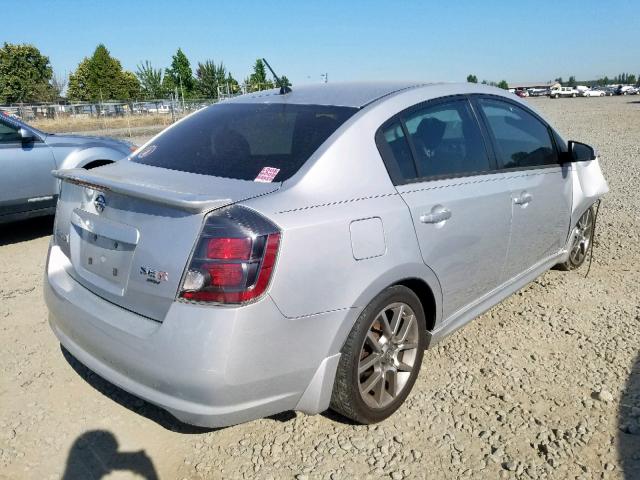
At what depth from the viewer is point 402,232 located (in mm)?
2383

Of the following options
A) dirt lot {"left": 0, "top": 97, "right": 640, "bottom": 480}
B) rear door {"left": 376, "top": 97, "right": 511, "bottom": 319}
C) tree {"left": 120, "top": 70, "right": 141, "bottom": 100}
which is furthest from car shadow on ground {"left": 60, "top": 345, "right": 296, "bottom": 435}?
tree {"left": 120, "top": 70, "right": 141, "bottom": 100}

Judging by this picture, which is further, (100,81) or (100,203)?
(100,81)

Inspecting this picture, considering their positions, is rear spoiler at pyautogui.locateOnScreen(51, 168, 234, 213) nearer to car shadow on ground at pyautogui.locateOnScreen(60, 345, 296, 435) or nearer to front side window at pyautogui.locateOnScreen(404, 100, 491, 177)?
car shadow on ground at pyautogui.locateOnScreen(60, 345, 296, 435)

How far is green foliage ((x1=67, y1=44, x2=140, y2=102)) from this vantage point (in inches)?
2125

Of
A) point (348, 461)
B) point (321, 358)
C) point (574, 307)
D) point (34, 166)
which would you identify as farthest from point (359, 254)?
point (34, 166)

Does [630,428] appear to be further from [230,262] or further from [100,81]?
[100,81]

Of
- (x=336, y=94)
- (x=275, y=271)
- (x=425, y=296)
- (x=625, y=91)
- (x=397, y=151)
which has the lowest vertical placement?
(x=425, y=296)

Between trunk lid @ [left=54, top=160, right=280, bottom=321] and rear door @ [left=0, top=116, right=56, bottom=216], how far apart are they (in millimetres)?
3584

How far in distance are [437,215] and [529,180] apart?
1132 millimetres

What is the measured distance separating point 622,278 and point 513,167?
6.36ft

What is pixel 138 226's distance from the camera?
209 centimetres

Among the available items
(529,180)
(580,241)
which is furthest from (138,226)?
(580,241)

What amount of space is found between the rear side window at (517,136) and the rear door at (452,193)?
0.20 m

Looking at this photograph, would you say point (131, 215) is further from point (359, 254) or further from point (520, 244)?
point (520, 244)
